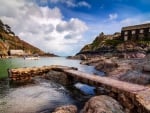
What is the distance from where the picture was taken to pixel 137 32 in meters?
93.1

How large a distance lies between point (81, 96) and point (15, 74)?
584 inches

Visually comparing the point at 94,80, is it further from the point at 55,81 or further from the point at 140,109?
the point at 55,81

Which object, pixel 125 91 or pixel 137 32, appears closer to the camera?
pixel 125 91

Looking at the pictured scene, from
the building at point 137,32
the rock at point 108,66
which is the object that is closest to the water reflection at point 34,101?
the rock at point 108,66

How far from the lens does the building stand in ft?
293

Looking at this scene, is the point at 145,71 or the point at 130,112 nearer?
the point at 130,112

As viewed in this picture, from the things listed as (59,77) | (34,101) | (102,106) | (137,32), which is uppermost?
(137,32)

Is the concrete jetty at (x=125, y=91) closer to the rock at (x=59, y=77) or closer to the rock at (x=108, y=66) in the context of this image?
the rock at (x=59, y=77)

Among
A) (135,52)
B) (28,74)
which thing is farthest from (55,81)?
(135,52)

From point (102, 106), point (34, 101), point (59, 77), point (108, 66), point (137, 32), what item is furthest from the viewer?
point (137, 32)

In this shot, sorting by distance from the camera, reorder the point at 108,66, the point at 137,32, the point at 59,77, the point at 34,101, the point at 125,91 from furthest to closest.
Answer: the point at 137,32
the point at 108,66
the point at 59,77
the point at 34,101
the point at 125,91

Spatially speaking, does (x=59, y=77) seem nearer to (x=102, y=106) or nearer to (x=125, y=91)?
(x=125, y=91)

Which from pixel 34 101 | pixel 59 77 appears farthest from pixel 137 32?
pixel 34 101

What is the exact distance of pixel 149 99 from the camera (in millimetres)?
11180
